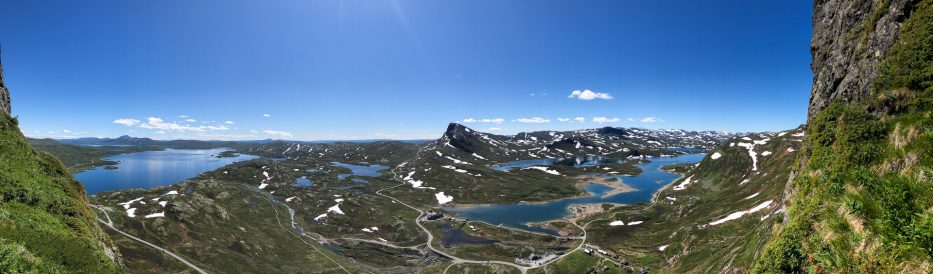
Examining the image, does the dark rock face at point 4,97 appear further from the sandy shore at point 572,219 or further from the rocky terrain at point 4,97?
→ the sandy shore at point 572,219

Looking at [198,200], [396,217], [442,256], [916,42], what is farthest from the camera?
[396,217]

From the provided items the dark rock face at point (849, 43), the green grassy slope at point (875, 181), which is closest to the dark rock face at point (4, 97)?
the green grassy slope at point (875, 181)

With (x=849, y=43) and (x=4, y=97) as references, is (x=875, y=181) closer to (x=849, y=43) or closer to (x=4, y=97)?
(x=849, y=43)

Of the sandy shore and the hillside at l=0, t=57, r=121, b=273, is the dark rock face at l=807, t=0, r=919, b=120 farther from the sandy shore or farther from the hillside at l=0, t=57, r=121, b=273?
the sandy shore

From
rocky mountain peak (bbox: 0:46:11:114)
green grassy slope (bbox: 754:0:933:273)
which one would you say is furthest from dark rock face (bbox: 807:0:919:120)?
rocky mountain peak (bbox: 0:46:11:114)

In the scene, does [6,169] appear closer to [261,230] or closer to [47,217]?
[47,217]

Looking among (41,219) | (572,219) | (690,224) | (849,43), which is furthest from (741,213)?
(41,219)

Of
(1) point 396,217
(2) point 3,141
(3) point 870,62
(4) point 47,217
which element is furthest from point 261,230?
(3) point 870,62
